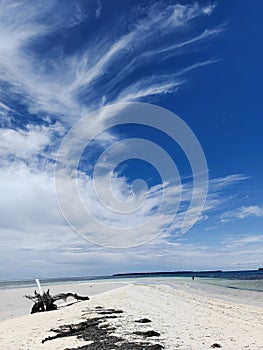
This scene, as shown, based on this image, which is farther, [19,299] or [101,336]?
[19,299]

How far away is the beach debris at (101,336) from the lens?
12141 millimetres

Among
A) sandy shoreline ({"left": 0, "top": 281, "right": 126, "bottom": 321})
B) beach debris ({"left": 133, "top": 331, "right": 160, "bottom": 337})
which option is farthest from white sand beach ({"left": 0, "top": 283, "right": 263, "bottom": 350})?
sandy shoreline ({"left": 0, "top": 281, "right": 126, "bottom": 321})

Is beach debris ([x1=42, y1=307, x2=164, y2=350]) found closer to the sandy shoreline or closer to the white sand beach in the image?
the white sand beach

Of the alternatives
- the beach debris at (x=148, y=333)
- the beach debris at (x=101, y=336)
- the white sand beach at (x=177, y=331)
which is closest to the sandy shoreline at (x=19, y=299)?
the white sand beach at (x=177, y=331)

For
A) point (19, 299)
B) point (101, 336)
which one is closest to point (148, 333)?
point (101, 336)

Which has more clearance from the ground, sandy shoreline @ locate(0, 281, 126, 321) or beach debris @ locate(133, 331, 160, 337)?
sandy shoreline @ locate(0, 281, 126, 321)

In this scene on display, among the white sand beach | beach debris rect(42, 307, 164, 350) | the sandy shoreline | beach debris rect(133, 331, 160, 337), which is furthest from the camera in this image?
the sandy shoreline

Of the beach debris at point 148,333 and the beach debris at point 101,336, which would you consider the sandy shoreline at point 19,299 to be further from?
the beach debris at point 148,333

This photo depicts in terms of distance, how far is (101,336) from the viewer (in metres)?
14.0

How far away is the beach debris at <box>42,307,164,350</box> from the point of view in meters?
12.1

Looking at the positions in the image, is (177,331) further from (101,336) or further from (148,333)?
(101,336)

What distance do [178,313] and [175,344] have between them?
8679 millimetres

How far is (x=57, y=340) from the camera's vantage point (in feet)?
45.3

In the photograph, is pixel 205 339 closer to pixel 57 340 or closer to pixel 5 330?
pixel 57 340
